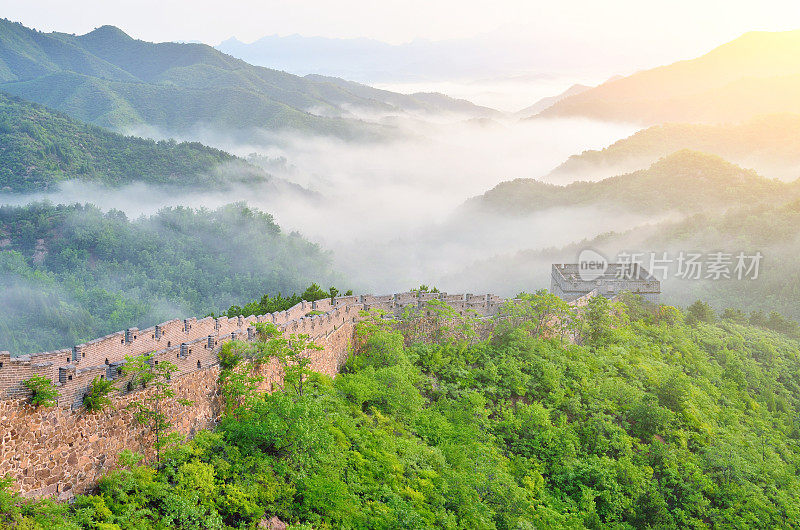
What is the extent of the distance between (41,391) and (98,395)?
1.09 meters

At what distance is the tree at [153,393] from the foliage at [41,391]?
59.4 inches

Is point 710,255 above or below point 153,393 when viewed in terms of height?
above

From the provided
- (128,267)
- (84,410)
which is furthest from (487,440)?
(128,267)

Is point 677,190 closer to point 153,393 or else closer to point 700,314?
point 700,314

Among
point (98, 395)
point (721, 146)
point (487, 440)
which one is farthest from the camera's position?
point (721, 146)

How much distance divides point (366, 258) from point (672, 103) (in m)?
110

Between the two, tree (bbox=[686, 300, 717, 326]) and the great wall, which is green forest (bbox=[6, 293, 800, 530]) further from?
tree (bbox=[686, 300, 717, 326])

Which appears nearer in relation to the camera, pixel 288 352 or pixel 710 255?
pixel 288 352

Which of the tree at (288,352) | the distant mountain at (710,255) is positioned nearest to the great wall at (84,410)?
the tree at (288,352)

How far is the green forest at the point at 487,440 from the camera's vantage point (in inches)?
497

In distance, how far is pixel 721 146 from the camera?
416 feet

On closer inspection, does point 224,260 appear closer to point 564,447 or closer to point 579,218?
point 579,218

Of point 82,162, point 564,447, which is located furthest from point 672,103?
point 564,447

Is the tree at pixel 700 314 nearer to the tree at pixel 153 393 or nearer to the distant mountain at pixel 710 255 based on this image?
the distant mountain at pixel 710 255
